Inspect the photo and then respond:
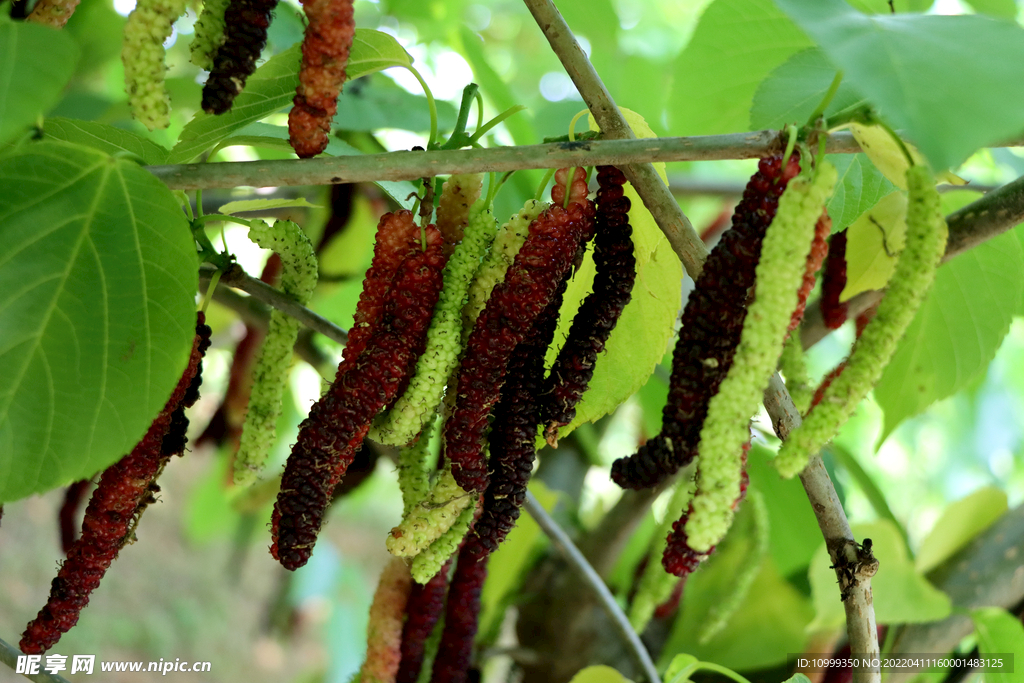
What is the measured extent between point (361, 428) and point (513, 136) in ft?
1.98

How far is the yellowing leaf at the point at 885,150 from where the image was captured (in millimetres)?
429

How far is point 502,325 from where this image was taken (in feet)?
1.40

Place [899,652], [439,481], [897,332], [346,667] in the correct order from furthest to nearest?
[346,667]
[899,652]
[439,481]
[897,332]

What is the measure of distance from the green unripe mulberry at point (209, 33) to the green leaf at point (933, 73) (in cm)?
29

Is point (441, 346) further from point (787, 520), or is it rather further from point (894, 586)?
point (787, 520)

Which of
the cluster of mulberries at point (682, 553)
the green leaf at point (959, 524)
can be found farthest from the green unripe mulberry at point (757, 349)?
the green leaf at point (959, 524)

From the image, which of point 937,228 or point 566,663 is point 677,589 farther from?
point 937,228

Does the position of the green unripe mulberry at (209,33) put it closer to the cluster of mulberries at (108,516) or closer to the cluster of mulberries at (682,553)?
the cluster of mulberries at (108,516)

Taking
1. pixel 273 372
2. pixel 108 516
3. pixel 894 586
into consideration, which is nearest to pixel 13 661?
pixel 108 516

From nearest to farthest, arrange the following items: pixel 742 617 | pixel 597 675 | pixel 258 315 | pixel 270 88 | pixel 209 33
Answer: pixel 209 33 < pixel 270 88 < pixel 597 675 < pixel 258 315 < pixel 742 617

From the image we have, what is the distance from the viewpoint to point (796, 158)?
39 cm

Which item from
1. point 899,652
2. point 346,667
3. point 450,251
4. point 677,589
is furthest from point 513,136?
point 346,667

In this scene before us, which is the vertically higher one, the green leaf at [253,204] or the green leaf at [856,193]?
the green leaf at [253,204]

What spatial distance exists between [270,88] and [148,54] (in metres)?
0.13
